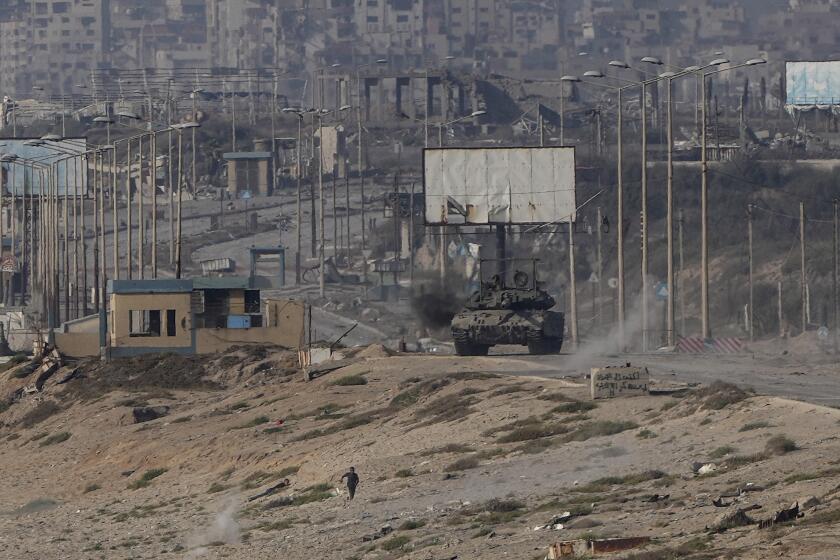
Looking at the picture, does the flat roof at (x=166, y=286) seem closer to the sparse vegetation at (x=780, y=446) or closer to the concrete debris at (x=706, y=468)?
the sparse vegetation at (x=780, y=446)

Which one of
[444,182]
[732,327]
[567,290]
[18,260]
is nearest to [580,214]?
[567,290]

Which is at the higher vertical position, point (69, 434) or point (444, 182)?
point (444, 182)

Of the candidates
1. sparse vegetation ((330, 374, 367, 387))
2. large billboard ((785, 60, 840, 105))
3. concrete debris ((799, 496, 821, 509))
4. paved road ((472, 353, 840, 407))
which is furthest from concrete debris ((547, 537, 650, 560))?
large billboard ((785, 60, 840, 105))

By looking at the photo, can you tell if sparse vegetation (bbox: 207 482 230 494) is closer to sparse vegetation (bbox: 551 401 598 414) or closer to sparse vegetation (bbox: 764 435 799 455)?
sparse vegetation (bbox: 551 401 598 414)

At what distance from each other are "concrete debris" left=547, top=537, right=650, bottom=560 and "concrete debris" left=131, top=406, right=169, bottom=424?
30.5 meters

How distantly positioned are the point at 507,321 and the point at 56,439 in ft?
40.6

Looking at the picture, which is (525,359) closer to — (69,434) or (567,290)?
(69,434)

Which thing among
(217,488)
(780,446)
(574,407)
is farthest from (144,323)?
(780,446)

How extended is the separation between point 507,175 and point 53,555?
45.3m

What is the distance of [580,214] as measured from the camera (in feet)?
428

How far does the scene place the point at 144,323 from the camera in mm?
73750

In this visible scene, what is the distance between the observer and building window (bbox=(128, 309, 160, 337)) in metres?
73.6

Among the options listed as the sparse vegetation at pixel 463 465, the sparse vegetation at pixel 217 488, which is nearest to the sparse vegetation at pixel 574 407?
the sparse vegetation at pixel 463 465

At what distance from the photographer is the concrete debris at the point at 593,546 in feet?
96.7
